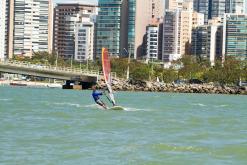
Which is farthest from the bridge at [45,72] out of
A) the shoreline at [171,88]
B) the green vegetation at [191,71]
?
the green vegetation at [191,71]

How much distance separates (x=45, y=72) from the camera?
4771 inches

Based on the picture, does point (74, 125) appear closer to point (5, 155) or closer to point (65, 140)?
point (65, 140)

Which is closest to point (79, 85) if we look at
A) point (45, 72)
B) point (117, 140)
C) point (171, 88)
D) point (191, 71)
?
point (45, 72)

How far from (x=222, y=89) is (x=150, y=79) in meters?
24.5

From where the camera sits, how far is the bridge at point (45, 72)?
11506 cm

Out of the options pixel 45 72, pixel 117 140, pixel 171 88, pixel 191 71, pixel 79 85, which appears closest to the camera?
pixel 117 140

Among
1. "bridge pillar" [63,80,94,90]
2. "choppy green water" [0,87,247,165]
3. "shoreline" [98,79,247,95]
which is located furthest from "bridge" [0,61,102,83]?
"choppy green water" [0,87,247,165]

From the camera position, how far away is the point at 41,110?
5047 centimetres

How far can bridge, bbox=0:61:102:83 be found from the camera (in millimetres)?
115062

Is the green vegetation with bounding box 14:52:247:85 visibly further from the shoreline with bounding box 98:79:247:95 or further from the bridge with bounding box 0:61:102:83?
the bridge with bounding box 0:61:102:83

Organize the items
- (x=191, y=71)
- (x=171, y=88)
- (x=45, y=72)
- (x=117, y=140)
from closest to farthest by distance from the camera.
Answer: (x=117, y=140) → (x=45, y=72) → (x=171, y=88) → (x=191, y=71)

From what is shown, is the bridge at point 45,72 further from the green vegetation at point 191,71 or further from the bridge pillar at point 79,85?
the green vegetation at point 191,71

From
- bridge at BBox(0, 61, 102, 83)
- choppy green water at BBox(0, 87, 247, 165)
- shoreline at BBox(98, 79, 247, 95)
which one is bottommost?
shoreline at BBox(98, 79, 247, 95)

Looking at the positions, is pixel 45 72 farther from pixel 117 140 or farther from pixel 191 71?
pixel 117 140
